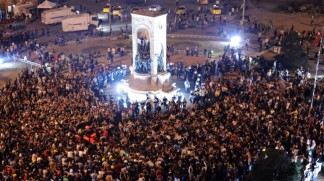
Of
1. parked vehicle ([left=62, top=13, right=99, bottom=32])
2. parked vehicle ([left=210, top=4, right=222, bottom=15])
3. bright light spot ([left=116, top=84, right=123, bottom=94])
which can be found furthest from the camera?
parked vehicle ([left=210, top=4, right=222, bottom=15])

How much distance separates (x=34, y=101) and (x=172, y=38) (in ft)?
68.4

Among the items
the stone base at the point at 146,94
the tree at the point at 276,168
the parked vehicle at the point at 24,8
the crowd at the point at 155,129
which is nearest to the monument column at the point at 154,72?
the stone base at the point at 146,94

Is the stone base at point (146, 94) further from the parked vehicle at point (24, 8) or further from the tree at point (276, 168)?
the parked vehicle at point (24, 8)

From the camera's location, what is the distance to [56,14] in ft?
167

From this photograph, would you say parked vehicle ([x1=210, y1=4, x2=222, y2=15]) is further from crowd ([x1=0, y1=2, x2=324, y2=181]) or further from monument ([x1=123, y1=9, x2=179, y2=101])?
monument ([x1=123, y1=9, x2=179, y2=101])

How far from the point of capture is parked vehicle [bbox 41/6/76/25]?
5062 centimetres

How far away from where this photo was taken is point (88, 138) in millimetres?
24234

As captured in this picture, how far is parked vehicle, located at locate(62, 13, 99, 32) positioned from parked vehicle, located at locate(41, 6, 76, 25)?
2.62 m

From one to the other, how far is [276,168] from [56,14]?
38.1 meters

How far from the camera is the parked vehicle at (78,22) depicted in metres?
47.9

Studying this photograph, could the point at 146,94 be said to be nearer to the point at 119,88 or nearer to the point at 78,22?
the point at 119,88

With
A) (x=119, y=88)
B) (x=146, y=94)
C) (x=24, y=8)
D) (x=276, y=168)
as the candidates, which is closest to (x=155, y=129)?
(x=146, y=94)

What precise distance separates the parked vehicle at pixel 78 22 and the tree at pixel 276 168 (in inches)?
1330

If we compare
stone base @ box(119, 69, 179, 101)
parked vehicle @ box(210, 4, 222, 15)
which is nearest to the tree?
stone base @ box(119, 69, 179, 101)
